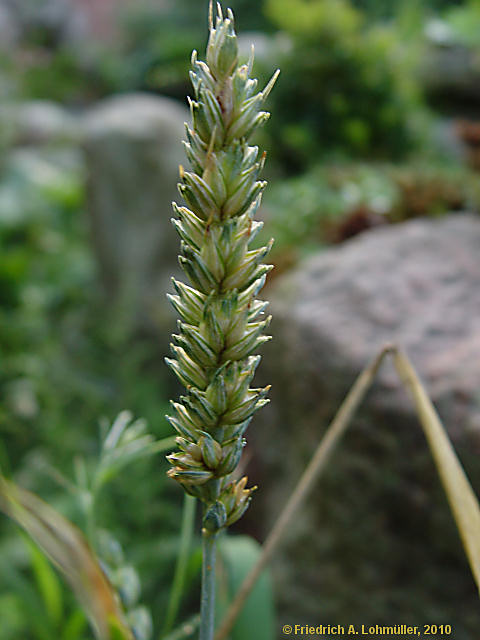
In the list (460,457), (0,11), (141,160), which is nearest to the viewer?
(460,457)

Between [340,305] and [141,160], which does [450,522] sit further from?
[141,160]

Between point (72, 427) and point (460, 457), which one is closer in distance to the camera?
point (460, 457)

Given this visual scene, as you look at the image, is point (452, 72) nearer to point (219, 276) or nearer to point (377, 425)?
point (377, 425)

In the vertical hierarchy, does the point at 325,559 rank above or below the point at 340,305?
below

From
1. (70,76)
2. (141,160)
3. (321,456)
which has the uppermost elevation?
(70,76)

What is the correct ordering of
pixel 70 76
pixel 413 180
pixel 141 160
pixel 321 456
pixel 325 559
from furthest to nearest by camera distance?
1. pixel 70 76
2. pixel 141 160
3. pixel 413 180
4. pixel 325 559
5. pixel 321 456

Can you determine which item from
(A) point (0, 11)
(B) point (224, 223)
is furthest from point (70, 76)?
(B) point (224, 223)

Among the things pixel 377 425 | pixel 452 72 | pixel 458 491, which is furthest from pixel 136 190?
pixel 458 491

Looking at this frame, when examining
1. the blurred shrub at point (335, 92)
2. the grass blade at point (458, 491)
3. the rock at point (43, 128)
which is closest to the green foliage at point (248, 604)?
the grass blade at point (458, 491)

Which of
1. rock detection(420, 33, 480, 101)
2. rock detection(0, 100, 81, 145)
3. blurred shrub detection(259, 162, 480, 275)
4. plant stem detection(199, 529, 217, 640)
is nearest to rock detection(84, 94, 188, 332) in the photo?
blurred shrub detection(259, 162, 480, 275)
